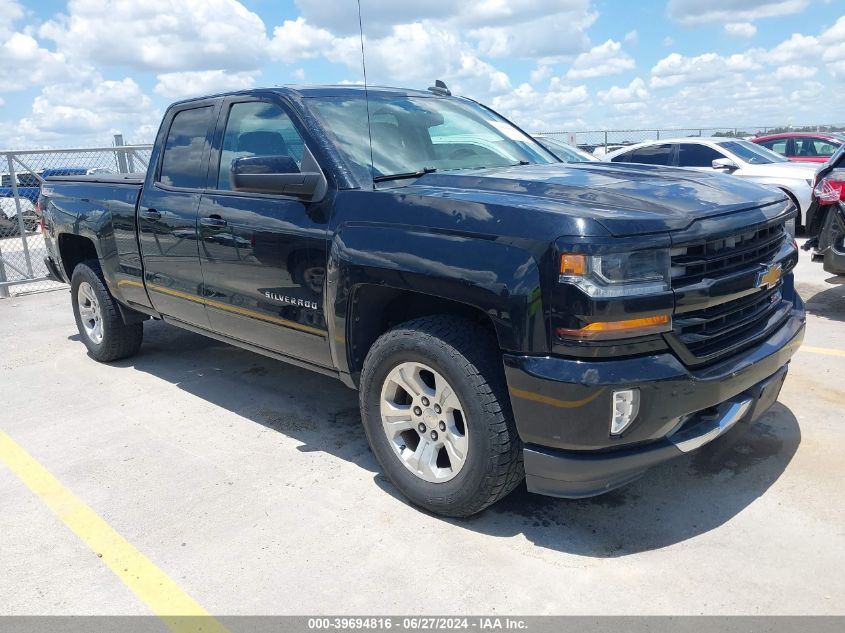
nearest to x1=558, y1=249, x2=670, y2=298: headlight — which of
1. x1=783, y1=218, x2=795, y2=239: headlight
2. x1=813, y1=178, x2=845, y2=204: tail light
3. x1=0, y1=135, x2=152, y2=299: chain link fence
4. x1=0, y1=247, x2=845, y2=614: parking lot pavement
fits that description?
x1=0, y1=247, x2=845, y2=614: parking lot pavement

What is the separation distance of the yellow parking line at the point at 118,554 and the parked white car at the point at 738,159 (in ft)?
29.6

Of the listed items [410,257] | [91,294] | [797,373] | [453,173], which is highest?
[453,173]

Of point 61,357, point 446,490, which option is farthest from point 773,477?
point 61,357

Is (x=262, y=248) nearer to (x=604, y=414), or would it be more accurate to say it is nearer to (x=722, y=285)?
(x=604, y=414)

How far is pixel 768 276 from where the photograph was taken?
317 centimetres

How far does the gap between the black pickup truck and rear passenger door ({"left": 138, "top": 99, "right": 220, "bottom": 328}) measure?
3 cm

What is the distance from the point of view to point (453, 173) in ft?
11.9

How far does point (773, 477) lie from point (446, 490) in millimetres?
1652

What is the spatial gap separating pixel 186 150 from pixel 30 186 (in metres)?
6.28

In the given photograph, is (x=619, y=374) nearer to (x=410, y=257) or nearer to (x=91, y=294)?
(x=410, y=257)

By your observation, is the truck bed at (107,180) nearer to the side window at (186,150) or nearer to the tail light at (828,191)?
the side window at (186,150)

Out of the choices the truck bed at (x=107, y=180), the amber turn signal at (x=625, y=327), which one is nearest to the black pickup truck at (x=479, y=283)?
the amber turn signal at (x=625, y=327)
